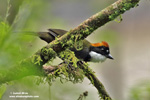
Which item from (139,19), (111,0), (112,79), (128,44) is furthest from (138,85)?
(139,19)

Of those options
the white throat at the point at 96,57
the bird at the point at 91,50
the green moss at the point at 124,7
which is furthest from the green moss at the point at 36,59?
the white throat at the point at 96,57

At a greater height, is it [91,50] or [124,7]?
[91,50]

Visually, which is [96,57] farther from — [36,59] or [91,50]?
[36,59]

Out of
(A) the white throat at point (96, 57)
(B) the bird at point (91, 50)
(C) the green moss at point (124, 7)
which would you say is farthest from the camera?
(A) the white throat at point (96, 57)

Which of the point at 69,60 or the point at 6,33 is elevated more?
the point at 69,60

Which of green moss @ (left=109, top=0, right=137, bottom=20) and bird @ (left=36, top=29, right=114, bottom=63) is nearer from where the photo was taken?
green moss @ (left=109, top=0, right=137, bottom=20)

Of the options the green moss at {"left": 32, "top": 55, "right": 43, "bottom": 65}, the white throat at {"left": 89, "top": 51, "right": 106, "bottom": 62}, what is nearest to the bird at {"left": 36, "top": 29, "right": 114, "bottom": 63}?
the white throat at {"left": 89, "top": 51, "right": 106, "bottom": 62}

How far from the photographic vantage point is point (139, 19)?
412 inches

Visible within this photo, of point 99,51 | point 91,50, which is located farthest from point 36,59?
point 99,51

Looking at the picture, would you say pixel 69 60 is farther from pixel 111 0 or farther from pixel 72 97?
pixel 111 0

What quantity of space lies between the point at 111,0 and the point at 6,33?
304 centimetres

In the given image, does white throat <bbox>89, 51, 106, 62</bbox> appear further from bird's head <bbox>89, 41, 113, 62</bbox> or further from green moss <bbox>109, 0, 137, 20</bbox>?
green moss <bbox>109, 0, 137, 20</bbox>

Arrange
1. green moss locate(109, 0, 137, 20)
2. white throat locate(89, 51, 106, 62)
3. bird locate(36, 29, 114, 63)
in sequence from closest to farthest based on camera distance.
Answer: green moss locate(109, 0, 137, 20) < bird locate(36, 29, 114, 63) < white throat locate(89, 51, 106, 62)

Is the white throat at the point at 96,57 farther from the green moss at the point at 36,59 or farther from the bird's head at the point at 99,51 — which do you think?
the green moss at the point at 36,59
